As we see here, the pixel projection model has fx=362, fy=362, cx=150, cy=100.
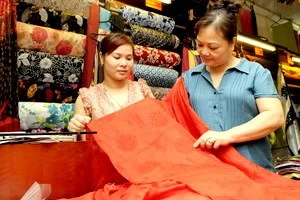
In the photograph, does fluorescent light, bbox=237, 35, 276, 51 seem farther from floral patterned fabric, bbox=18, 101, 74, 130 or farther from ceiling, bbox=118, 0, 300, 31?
floral patterned fabric, bbox=18, 101, 74, 130

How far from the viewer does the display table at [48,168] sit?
1.15 meters

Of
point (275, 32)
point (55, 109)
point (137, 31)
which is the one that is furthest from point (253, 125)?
point (275, 32)

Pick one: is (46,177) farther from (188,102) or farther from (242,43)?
(242,43)

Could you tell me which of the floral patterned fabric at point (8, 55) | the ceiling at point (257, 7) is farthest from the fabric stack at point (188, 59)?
the floral patterned fabric at point (8, 55)

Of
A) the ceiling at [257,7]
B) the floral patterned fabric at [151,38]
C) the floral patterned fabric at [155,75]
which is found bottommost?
the floral patterned fabric at [155,75]

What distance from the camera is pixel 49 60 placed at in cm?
213

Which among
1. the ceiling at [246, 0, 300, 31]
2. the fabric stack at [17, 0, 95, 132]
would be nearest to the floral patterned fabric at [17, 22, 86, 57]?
the fabric stack at [17, 0, 95, 132]

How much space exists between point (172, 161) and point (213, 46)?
48cm

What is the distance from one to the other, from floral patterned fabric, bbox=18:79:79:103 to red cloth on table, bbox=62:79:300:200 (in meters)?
0.84

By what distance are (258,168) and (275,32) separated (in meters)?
4.53

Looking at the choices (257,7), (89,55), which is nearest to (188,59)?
(89,55)

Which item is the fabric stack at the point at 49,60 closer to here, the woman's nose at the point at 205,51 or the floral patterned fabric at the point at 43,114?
the floral patterned fabric at the point at 43,114

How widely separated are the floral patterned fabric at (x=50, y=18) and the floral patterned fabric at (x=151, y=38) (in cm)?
41

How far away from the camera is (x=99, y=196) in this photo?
3.93 feet
